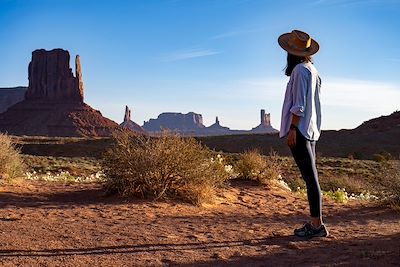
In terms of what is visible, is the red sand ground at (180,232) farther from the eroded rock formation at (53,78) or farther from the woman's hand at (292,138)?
the eroded rock formation at (53,78)

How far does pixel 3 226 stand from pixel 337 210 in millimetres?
5164

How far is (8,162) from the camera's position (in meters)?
10.1

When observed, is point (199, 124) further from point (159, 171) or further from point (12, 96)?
point (159, 171)

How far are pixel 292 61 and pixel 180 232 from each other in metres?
2.38

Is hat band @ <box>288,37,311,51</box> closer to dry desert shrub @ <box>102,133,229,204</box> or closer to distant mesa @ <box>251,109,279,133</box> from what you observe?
dry desert shrub @ <box>102,133,229,204</box>

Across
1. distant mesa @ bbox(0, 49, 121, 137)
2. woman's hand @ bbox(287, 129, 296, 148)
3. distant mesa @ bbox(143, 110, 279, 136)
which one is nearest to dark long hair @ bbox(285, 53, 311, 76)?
woman's hand @ bbox(287, 129, 296, 148)

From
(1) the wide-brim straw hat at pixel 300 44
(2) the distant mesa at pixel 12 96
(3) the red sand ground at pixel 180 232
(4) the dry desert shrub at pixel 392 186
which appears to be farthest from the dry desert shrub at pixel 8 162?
(2) the distant mesa at pixel 12 96

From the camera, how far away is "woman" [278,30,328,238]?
217 inches

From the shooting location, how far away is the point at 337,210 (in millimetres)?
8281

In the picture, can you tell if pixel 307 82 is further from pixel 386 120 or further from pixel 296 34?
pixel 386 120

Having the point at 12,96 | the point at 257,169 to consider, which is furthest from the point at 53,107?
the point at 257,169

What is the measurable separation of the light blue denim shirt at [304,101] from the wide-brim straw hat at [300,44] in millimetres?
147

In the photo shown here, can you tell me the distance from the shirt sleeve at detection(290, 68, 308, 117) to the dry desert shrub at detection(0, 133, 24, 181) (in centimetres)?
635

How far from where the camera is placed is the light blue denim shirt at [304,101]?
5.52 m
